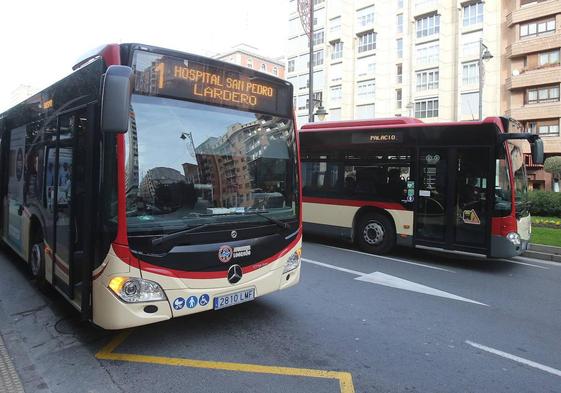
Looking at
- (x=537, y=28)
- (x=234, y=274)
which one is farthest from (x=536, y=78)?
(x=234, y=274)

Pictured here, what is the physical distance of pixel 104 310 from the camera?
12.5 feet

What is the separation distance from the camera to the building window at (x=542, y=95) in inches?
1415

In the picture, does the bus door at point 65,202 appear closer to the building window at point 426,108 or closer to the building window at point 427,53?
the building window at point 426,108

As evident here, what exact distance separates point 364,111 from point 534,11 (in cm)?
1800

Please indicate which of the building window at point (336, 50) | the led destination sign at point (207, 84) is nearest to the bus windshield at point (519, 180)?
the led destination sign at point (207, 84)

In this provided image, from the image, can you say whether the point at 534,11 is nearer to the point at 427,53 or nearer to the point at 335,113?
the point at 427,53

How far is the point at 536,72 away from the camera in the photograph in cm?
3600

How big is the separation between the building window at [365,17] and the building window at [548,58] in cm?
1844

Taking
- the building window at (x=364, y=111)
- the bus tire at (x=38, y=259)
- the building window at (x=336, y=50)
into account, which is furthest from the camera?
the building window at (x=336, y=50)

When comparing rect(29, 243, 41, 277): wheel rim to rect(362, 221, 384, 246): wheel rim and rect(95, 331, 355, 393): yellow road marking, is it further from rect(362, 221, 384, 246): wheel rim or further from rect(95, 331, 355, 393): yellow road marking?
rect(362, 221, 384, 246): wheel rim

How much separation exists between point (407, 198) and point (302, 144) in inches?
123

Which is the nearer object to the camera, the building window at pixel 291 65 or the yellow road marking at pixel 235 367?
the yellow road marking at pixel 235 367

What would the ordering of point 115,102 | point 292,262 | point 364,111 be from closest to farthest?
point 115,102 → point 292,262 → point 364,111

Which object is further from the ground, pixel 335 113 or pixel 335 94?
pixel 335 94
